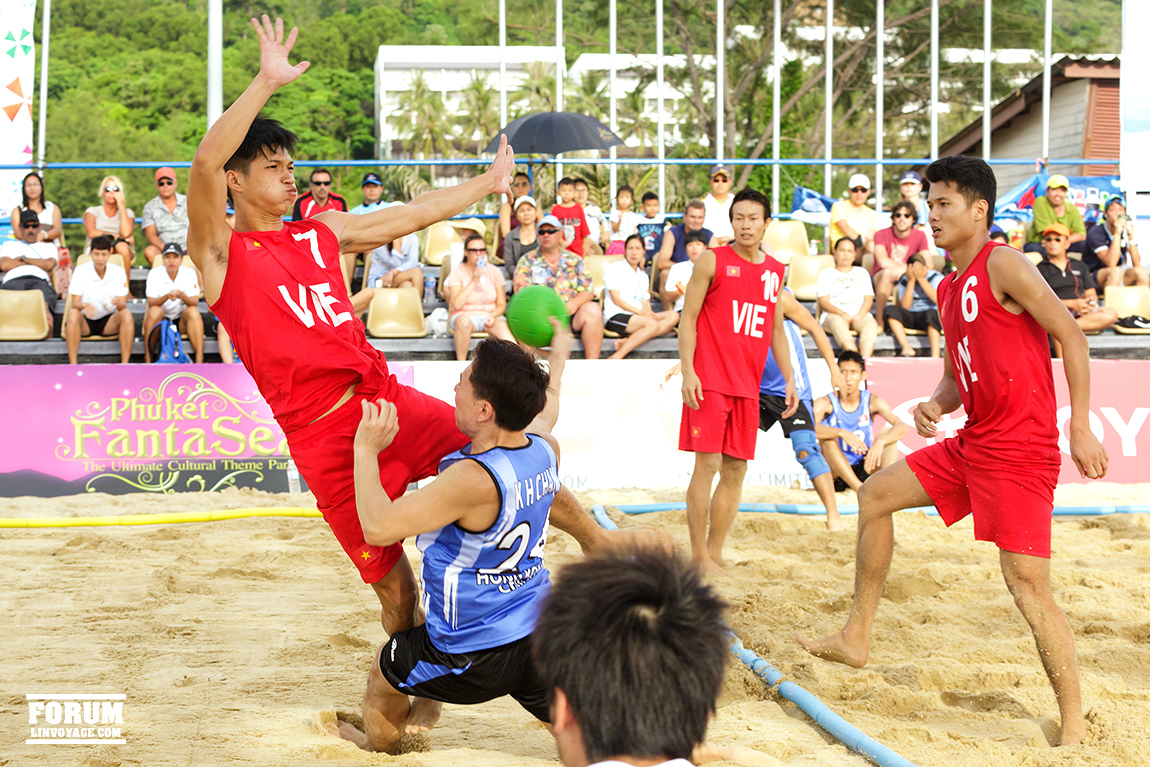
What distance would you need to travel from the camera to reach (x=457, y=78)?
46406 mm

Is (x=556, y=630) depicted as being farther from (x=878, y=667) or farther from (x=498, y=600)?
(x=878, y=667)

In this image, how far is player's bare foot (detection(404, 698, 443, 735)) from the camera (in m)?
3.49

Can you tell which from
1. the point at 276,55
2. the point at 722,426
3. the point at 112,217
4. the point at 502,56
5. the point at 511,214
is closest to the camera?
the point at 276,55

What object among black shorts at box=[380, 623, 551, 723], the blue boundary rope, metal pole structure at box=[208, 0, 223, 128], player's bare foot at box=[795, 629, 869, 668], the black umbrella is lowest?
the blue boundary rope

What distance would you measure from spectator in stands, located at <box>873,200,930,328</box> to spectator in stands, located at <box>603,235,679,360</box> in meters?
2.39

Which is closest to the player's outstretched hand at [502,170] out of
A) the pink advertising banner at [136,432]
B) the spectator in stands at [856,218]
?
the pink advertising banner at [136,432]

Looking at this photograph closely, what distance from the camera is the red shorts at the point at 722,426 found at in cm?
562

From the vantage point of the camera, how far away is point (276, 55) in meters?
3.17

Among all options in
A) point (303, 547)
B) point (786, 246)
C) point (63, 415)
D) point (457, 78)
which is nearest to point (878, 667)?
point (303, 547)

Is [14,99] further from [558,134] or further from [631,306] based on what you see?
[631,306]

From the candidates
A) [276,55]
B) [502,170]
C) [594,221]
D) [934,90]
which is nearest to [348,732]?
[502,170]

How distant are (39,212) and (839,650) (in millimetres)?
9910

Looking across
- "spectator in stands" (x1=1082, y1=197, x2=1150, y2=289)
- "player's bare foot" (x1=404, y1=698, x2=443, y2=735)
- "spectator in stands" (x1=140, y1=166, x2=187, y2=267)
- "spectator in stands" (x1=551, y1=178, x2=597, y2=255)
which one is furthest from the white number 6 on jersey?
"spectator in stands" (x1=140, y1=166, x2=187, y2=267)

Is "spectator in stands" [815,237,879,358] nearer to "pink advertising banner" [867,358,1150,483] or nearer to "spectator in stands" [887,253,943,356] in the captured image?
"spectator in stands" [887,253,943,356]
